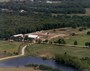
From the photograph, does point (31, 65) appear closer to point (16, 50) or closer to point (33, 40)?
point (16, 50)

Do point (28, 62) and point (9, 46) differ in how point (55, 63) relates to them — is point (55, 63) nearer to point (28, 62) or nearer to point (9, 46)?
point (28, 62)

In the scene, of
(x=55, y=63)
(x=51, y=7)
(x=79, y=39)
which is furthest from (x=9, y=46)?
(x=51, y=7)

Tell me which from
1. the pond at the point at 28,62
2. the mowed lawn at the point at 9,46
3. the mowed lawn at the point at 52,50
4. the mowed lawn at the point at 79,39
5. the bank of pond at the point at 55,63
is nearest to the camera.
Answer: the bank of pond at the point at 55,63

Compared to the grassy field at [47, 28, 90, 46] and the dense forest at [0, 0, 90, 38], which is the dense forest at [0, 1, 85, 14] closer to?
the dense forest at [0, 0, 90, 38]

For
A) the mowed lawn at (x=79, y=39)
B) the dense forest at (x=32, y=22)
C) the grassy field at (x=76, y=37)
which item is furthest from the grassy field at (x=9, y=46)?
the mowed lawn at (x=79, y=39)

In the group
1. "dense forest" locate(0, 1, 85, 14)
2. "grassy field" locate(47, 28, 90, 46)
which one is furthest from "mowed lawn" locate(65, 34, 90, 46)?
"dense forest" locate(0, 1, 85, 14)

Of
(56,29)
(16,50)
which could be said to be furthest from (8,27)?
(16,50)

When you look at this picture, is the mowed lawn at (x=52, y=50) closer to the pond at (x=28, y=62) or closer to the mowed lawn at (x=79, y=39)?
the pond at (x=28, y=62)
